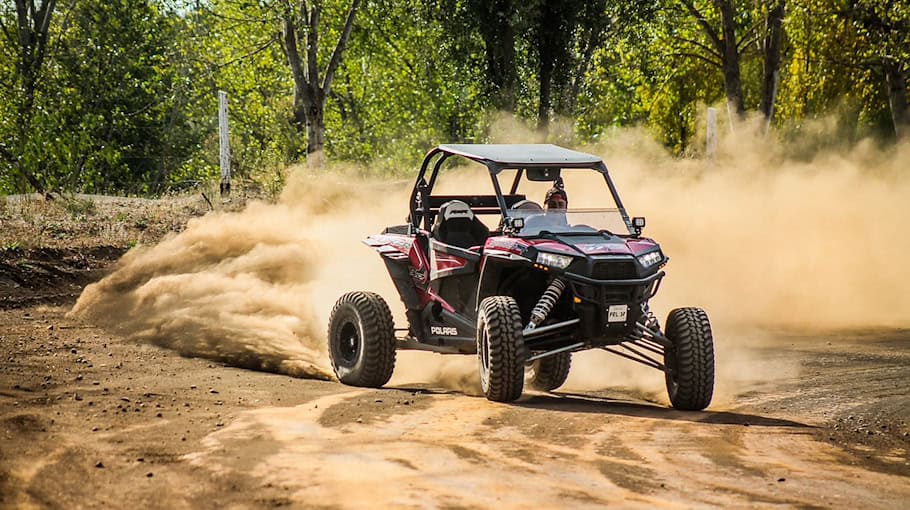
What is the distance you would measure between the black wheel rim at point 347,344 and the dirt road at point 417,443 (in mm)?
382

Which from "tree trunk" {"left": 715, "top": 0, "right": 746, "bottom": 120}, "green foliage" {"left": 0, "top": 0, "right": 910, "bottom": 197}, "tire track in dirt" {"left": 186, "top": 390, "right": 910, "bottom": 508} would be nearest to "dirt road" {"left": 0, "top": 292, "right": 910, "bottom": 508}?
"tire track in dirt" {"left": 186, "top": 390, "right": 910, "bottom": 508}

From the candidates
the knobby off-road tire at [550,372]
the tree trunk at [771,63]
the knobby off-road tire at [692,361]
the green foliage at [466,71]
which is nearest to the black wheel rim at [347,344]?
the knobby off-road tire at [550,372]

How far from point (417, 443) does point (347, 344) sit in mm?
3863

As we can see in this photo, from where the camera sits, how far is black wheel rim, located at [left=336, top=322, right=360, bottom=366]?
11.1m

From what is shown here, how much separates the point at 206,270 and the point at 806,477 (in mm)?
10587

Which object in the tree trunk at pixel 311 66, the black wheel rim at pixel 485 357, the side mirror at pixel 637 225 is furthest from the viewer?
the tree trunk at pixel 311 66

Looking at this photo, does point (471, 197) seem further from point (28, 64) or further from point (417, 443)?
point (28, 64)

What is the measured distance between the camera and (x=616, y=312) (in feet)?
30.0

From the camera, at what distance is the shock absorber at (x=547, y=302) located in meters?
9.30

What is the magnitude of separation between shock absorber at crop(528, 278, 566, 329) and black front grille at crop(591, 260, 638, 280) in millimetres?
326

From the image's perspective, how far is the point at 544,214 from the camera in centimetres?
1015

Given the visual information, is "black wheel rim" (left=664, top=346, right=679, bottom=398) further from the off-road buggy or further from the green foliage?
the green foliage

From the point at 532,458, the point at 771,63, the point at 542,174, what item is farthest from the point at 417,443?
the point at 771,63

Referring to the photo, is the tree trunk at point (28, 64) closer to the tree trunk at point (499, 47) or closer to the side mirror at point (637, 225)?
the tree trunk at point (499, 47)
